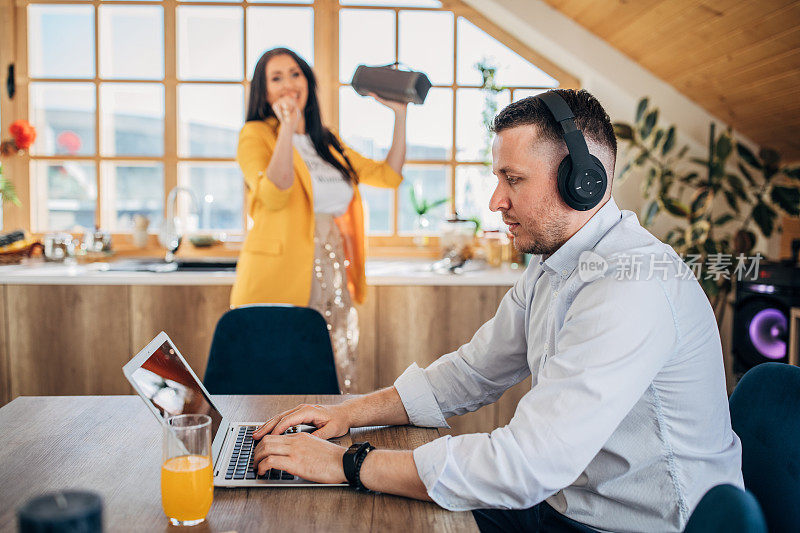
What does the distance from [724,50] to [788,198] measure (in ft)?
2.34

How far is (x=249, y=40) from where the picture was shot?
142 inches

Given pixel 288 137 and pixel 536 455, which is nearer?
pixel 536 455

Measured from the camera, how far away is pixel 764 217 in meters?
3.12

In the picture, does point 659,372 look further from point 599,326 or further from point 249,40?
point 249,40

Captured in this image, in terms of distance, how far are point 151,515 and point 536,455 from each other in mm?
560

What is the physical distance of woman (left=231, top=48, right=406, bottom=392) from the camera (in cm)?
237

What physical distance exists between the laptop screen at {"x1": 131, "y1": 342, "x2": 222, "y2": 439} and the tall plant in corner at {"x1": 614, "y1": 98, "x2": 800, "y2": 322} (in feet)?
8.32

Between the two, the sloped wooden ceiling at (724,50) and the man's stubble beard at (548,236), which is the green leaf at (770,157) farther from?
the man's stubble beard at (548,236)

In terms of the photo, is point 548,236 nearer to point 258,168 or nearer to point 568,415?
point 568,415

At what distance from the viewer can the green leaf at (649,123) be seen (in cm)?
327

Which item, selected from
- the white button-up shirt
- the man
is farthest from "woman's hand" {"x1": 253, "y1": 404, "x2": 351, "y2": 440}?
the white button-up shirt

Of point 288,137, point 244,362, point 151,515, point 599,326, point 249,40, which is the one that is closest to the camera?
point 151,515

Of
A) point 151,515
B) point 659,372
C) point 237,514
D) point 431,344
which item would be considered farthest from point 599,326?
point 431,344

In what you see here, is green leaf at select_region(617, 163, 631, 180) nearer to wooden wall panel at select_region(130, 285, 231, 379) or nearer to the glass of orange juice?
wooden wall panel at select_region(130, 285, 231, 379)
